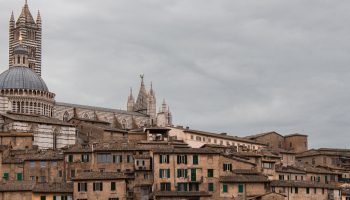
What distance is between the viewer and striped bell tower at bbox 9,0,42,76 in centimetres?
15075

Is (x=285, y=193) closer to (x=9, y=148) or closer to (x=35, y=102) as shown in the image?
(x=9, y=148)

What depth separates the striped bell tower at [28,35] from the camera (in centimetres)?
15075

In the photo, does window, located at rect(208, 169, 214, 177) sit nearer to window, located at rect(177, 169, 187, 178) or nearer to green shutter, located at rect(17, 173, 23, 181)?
window, located at rect(177, 169, 187, 178)

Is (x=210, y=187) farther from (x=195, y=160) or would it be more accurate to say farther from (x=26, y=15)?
(x=26, y=15)

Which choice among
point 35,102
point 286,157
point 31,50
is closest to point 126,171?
point 286,157

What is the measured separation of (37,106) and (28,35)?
45.1 m

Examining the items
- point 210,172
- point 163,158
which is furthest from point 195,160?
point 163,158

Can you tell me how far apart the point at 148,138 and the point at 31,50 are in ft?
242

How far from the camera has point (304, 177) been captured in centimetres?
7981

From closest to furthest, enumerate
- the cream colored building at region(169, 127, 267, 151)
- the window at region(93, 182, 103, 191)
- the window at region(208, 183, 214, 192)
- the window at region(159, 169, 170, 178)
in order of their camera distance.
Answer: the window at region(93, 182, 103, 191) → the window at region(159, 169, 170, 178) → the window at region(208, 183, 214, 192) → the cream colored building at region(169, 127, 267, 151)

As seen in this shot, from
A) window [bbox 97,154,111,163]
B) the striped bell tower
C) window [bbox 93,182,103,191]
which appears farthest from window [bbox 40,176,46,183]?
the striped bell tower

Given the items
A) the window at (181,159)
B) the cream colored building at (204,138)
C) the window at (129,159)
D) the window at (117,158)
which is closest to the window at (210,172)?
the window at (181,159)

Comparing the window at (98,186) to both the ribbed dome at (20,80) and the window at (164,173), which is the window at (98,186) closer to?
the window at (164,173)

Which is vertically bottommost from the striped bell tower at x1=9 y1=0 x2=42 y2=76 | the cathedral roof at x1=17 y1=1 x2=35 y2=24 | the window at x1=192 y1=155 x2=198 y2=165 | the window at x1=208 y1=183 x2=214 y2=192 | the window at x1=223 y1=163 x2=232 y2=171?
the window at x1=208 y1=183 x2=214 y2=192
